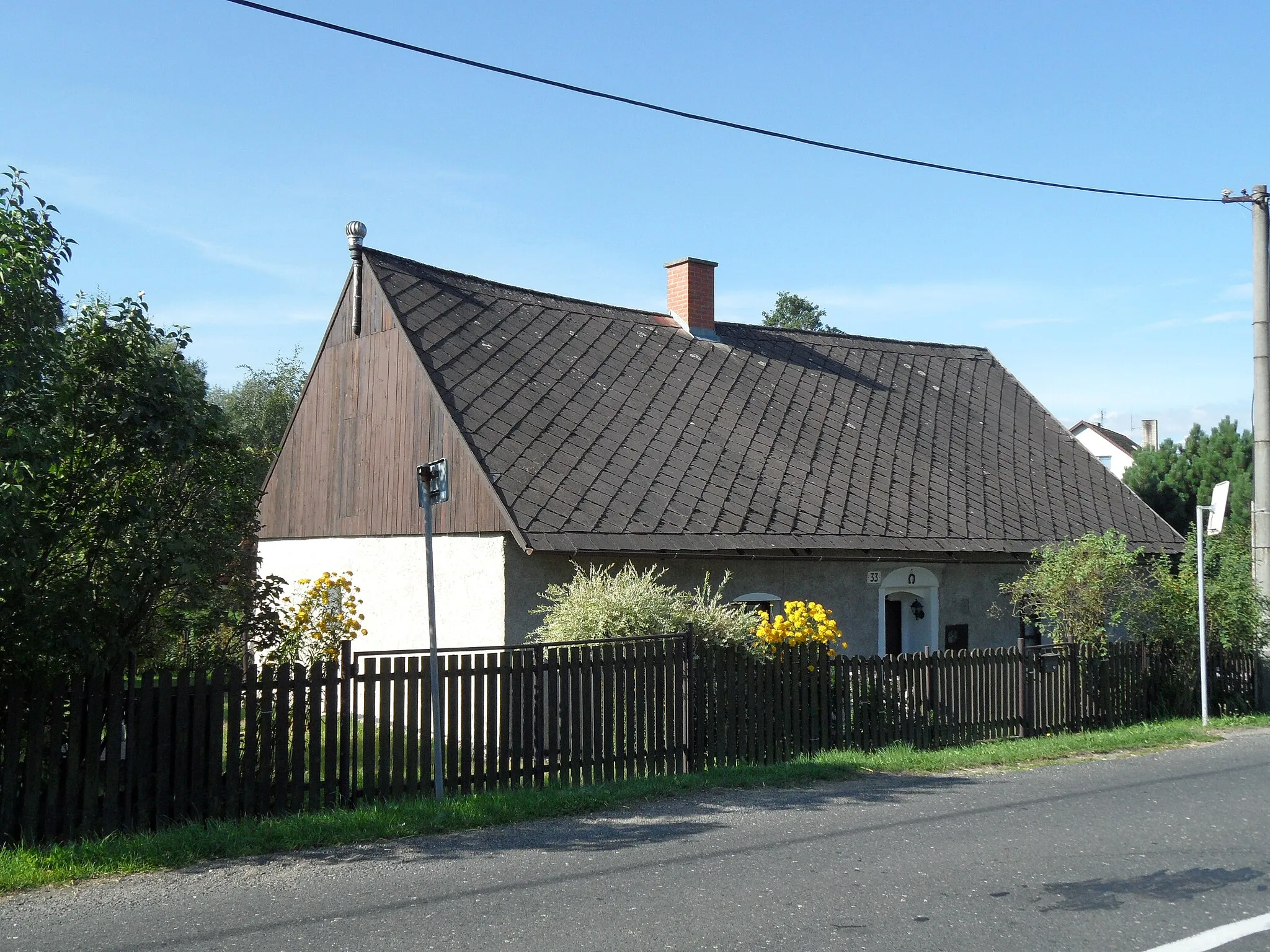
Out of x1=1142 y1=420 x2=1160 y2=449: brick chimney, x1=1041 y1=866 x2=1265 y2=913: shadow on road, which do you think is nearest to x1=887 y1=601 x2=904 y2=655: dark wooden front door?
x1=1041 y1=866 x2=1265 y2=913: shadow on road

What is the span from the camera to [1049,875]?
288 inches

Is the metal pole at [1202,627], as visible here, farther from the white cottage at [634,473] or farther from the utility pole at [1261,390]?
the white cottage at [634,473]

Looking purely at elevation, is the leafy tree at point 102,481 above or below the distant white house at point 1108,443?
below

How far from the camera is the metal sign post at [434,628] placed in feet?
32.0

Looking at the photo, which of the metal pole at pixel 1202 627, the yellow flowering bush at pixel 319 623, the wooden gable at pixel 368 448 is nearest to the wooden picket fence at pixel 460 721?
the yellow flowering bush at pixel 319 623

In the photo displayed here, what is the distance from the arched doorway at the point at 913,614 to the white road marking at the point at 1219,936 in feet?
40.3

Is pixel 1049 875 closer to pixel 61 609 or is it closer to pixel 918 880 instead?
pixel 918 880

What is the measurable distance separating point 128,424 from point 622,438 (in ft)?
29.7

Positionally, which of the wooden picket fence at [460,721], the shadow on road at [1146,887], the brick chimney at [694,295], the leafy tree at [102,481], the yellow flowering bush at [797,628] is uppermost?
the brick chimney at [694,295]

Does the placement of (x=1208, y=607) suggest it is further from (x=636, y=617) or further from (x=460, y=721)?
(x=460, y=721)

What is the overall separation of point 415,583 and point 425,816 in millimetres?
8012

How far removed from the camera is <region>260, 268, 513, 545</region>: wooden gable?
15625 mm

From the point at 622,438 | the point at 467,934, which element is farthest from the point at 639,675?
the point at 622,438

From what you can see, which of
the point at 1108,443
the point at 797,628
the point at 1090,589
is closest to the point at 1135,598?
the point at 1090,589
